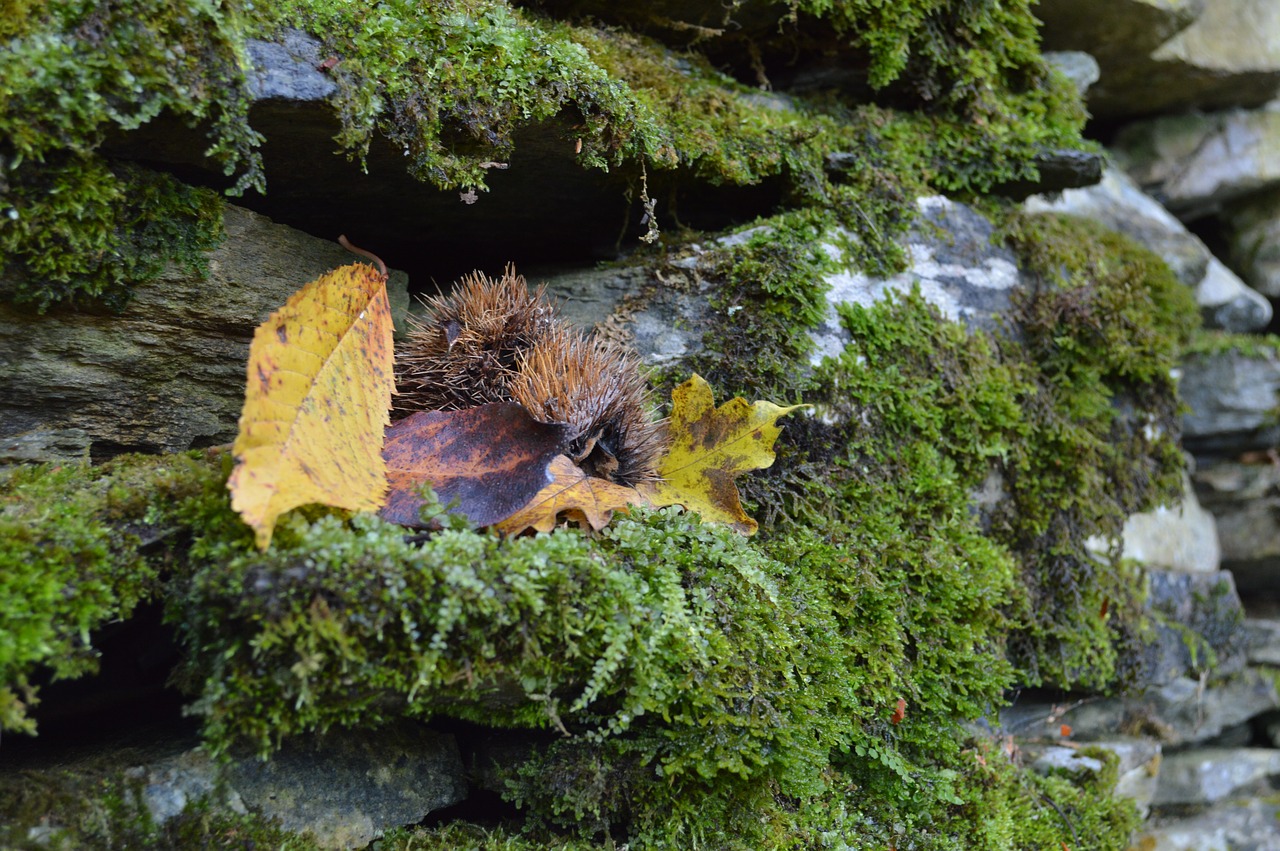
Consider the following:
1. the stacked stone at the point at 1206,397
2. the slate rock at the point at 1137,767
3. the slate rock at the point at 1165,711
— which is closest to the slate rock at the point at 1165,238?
the stacked stone at the point at 1206,397

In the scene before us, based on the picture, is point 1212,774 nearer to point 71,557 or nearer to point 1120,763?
point 1120,763

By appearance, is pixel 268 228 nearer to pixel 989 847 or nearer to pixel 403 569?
pixel 403 569

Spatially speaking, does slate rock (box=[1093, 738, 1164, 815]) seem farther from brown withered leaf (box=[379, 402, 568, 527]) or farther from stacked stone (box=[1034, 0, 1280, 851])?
brown withered leaf (box=[379, 402, 568, 527])

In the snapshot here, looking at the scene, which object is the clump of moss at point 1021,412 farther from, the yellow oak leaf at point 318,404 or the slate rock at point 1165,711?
the yellow oak leaf at point 318,404

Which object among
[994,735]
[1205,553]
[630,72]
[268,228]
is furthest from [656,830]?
[1205,553]

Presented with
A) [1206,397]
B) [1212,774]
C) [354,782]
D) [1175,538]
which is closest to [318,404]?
[354,782]
